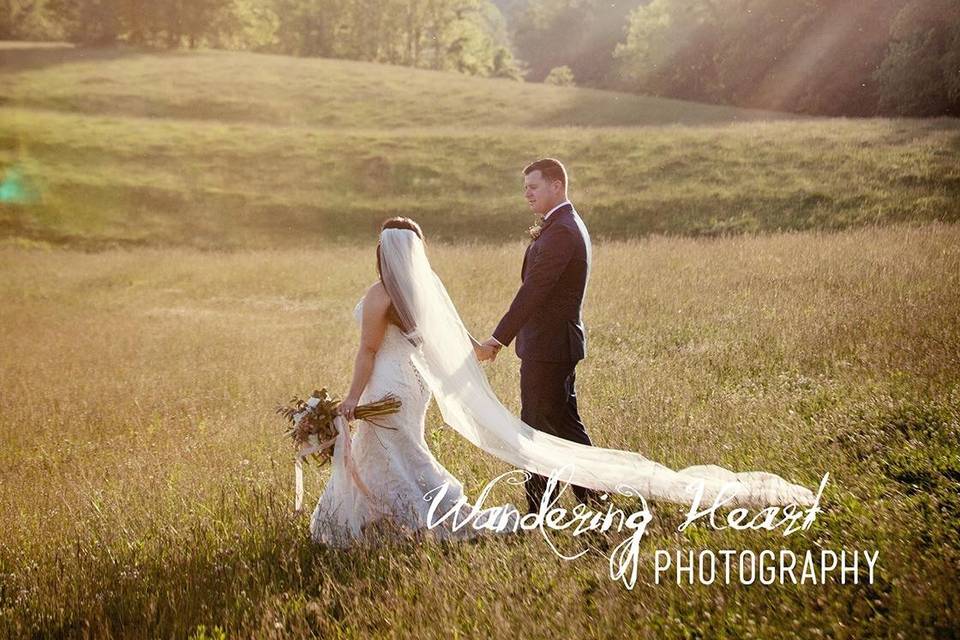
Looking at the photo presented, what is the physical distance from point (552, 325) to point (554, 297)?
0.68ft

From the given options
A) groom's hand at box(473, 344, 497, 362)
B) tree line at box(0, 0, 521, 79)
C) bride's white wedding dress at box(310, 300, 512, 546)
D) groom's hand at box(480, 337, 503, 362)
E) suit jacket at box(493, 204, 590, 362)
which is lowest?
bride's white wedding dress at box(310, 300, 512, 546)

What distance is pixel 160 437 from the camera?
26.9 ft

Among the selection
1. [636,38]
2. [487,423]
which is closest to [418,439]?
[487,423]

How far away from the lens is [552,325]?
5.41 metres

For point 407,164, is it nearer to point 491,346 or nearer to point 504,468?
point 504,468

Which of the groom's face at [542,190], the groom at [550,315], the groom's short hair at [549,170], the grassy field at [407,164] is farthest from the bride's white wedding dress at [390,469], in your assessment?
the grassy field at [407,164]

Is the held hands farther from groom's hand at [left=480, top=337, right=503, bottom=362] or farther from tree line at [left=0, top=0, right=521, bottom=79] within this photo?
tree line at [left=0, top=0, right=521, bottom=79]

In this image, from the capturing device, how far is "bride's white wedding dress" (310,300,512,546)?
507 cm

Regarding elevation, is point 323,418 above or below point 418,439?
above

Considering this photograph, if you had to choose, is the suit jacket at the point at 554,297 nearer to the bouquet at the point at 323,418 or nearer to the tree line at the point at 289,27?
the bouquet at the point at 323,418

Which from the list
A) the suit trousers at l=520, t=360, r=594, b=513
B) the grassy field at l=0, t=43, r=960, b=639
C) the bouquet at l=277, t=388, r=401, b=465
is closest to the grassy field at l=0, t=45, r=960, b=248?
the grassy field at l=0, t=43, r=960, b=639

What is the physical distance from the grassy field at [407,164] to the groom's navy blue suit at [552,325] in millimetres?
15983

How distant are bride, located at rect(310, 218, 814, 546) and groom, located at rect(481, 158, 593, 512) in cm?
23

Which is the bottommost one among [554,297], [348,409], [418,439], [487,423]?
[418,439]
